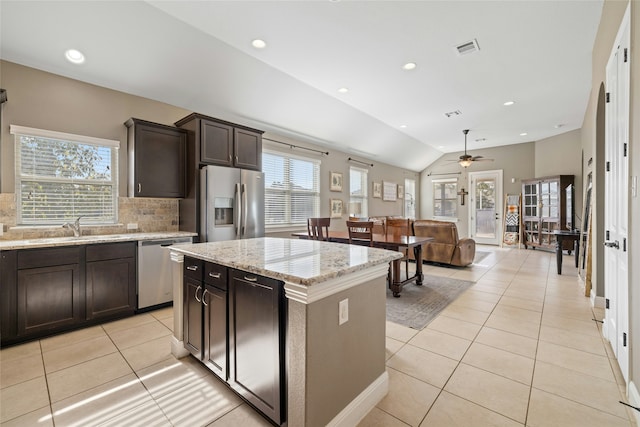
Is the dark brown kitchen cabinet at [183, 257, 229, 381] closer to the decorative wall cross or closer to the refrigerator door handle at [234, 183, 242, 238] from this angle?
the refrigerator door handle at [234, 183, 242, 238]

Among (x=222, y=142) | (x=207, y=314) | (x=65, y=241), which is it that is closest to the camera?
(x=207, y=314)

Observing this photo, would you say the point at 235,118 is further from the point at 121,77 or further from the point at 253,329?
the point at 253,329

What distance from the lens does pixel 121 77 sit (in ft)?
10.9

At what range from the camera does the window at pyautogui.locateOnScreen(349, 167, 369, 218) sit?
7.38m

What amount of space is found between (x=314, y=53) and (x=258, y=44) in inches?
27.9

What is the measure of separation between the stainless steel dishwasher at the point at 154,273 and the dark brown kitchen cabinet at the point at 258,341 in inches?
83.7

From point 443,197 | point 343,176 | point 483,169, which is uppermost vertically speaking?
point 483,169

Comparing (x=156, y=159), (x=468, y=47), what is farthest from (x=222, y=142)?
(x=468, y=47)

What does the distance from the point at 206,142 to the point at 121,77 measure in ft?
3.86

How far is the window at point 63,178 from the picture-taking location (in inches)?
116

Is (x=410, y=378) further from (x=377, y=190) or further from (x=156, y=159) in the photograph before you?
(x=377, y=190)

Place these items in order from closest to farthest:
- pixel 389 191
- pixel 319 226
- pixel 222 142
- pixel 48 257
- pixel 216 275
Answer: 1. pixel 216 275
2. pixel 48 257
3. pixel 222 142
4. pixel 319 226
5. pixel 389 191

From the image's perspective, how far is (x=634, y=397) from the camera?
1.61 m

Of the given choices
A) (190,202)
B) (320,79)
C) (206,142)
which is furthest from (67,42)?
(320,79)
